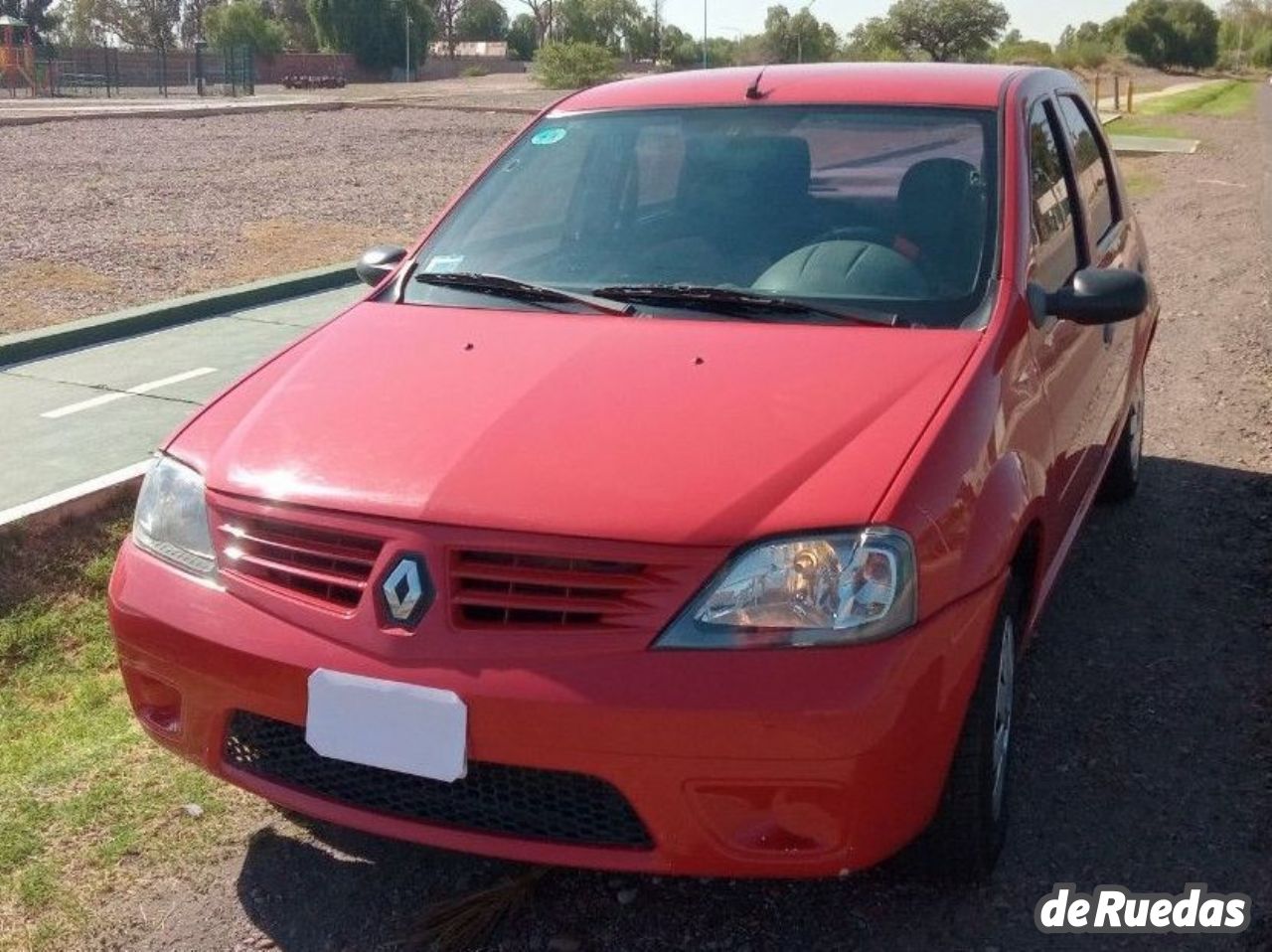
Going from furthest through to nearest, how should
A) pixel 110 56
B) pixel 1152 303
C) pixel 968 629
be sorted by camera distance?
pixel 110 56 < pixel 1152 303 < pixel 968 629

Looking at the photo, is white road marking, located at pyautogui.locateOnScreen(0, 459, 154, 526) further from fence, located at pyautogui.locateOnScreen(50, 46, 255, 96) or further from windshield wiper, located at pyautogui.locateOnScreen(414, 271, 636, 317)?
fence, located at pyautogui.locateOnScreen(50, 46, 255, 96)

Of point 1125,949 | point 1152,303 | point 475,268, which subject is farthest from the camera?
point 1152,303

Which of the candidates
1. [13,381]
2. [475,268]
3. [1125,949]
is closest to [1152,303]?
[475,268]

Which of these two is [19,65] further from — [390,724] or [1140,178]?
[390,724]

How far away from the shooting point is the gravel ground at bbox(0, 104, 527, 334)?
1052 centimetres

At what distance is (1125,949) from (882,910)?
0.49 metres

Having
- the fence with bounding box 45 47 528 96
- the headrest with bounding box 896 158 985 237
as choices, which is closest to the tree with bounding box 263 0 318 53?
the fence with bounding box 45 47 528 96

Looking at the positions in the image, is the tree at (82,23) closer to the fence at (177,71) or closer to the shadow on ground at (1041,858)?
the fence at (177,71)

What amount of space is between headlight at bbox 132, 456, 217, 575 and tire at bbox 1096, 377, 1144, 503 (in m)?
3.60

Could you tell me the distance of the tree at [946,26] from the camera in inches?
2447

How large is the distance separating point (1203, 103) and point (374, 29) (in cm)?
5123

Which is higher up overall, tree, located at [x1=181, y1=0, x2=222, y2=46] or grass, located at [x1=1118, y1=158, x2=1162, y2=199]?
tree, located at [x1=181, y1=0, x2=222, y2=46]

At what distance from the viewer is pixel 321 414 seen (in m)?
3.13

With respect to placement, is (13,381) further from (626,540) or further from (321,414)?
(626,540)
